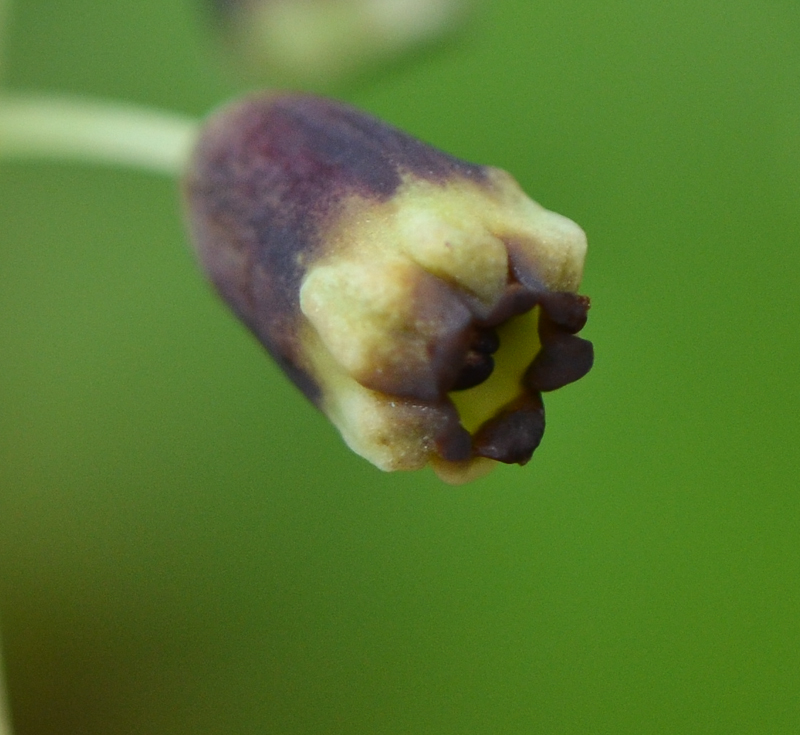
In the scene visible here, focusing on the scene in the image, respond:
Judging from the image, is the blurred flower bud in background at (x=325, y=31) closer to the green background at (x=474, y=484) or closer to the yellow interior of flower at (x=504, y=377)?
the green background at (x=474, y=484)

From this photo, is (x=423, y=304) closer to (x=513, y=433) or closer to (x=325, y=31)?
(x=513, y=433)

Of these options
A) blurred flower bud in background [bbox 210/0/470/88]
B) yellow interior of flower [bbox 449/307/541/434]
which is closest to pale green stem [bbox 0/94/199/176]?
blurred flower bud in background [bbox 210/0/470/88]

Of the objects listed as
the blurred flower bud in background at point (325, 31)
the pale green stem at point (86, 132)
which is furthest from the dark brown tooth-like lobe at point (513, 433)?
the blurred flower bud in background at point (325, 31)

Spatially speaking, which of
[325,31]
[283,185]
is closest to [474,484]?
[325,31]

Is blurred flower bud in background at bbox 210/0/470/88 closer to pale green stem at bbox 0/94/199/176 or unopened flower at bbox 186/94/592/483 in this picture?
pale green stem at bbox 0/94/199/176

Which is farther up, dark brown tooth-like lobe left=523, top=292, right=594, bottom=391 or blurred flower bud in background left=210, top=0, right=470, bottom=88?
blurred flower bud in background left=210, top=0, right=470, bottom=88

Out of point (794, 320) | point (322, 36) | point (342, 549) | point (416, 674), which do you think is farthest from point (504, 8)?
point (416, 674)
